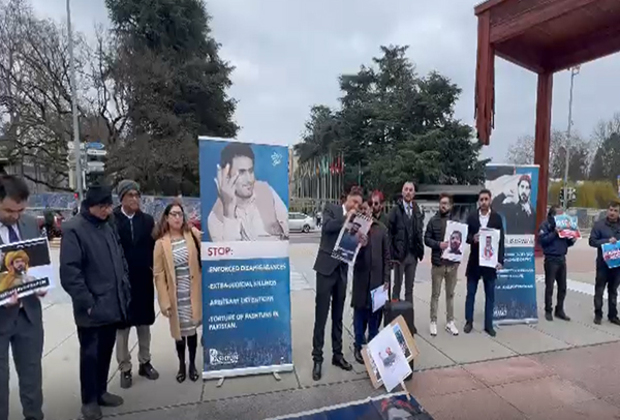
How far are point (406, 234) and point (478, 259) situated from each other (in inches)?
38.0

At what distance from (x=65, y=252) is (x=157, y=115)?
22.0 m

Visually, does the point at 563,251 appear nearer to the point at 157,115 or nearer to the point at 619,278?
the point at 619,278

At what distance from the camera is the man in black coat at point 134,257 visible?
3.40 m

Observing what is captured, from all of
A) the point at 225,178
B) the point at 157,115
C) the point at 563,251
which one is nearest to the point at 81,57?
the point at 157,115

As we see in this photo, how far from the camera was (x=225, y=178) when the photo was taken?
3518 millimetres

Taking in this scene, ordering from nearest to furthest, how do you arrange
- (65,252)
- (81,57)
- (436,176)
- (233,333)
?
(65,252)
(233,333)
(81,57)
(436,176)

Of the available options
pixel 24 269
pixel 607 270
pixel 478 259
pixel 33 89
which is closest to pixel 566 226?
pixel 607 270

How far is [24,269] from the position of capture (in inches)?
103

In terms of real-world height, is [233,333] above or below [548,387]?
above

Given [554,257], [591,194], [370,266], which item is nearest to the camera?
[370,266]

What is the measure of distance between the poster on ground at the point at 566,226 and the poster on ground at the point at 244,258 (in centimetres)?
394

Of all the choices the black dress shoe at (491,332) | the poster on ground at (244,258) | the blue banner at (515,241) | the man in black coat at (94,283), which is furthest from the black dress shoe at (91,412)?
the blue banner at (515,241)

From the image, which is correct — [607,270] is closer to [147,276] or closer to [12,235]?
[147,276]

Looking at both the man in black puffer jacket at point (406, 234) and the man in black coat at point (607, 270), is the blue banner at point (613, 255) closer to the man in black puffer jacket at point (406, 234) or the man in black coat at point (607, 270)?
the man in black coat at point (607, 270)
